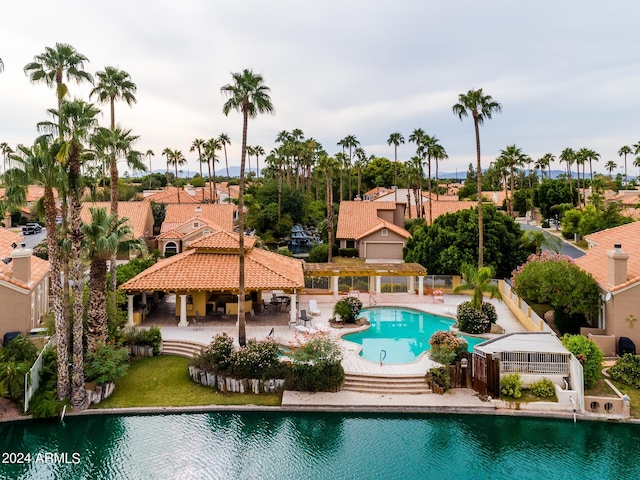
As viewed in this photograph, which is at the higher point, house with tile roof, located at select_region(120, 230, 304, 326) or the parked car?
the parked car

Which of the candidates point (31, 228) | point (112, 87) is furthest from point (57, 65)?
point (31, 228)

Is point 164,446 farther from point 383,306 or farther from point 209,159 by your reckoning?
point 209,159

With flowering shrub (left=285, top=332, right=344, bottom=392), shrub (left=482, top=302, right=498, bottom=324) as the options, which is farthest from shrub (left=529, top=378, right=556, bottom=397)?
shrub (left=482, top=302, right=498, bottom=324)

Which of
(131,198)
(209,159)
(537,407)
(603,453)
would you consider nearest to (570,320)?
(537,407)

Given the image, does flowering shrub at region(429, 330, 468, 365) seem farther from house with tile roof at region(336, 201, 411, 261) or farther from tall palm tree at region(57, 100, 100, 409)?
house with tile roof at region(336, 201, 411, 261)

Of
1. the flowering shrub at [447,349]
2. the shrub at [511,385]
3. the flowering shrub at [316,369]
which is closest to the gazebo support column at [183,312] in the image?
the flowering shrub at [316,369]

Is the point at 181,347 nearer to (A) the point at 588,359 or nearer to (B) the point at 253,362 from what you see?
(B) the point at 253,362

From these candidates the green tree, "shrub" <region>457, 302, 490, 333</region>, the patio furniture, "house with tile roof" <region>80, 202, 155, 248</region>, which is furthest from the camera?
"house with tile roof" <region>80, 202, 155, 248</region>
